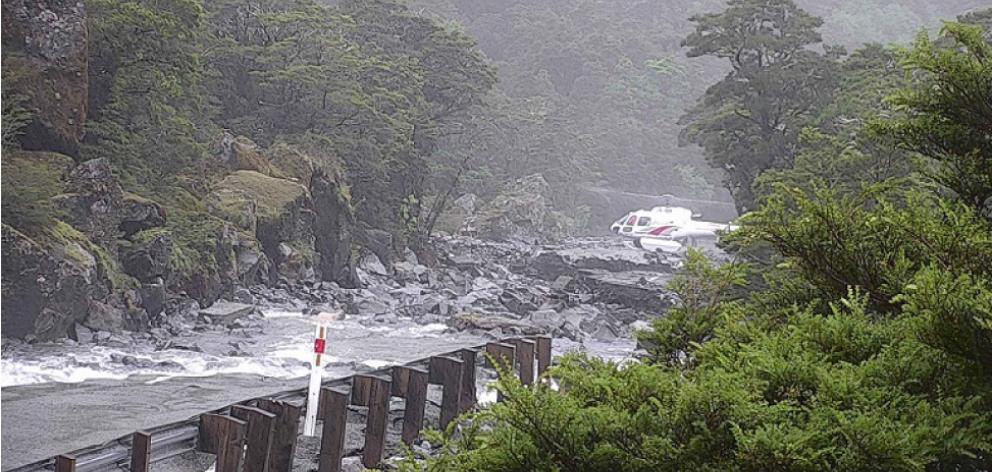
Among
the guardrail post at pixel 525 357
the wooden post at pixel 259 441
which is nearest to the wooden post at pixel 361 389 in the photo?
the wooden post at pixel 259 441

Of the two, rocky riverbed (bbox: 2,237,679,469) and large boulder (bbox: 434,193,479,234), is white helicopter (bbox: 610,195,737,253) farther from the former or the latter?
rocky riverbed (bbox: 2,237,679,469)

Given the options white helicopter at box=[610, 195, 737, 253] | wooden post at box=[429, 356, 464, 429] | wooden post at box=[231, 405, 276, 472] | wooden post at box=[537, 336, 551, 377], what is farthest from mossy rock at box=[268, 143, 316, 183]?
wooden post at box=[231, 405, 276, 472]

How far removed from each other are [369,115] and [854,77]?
32.6 ft

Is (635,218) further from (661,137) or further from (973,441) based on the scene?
(973,441)

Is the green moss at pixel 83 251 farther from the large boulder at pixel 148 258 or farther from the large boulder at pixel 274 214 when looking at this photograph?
the large boulder at pixel 274 214

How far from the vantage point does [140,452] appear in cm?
377

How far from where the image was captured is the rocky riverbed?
7.50 m

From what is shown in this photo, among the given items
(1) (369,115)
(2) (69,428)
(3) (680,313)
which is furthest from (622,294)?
(3) (680,313)

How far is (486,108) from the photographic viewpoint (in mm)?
27922

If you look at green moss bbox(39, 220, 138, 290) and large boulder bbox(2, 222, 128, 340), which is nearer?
large boulder bbox(2, 222, 128, 340)

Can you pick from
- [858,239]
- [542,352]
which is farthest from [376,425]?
[858,239]

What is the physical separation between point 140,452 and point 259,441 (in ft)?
1.75

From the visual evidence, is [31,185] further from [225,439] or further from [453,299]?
[225,439]

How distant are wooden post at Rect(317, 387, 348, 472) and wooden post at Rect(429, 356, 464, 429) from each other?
1051 mm
